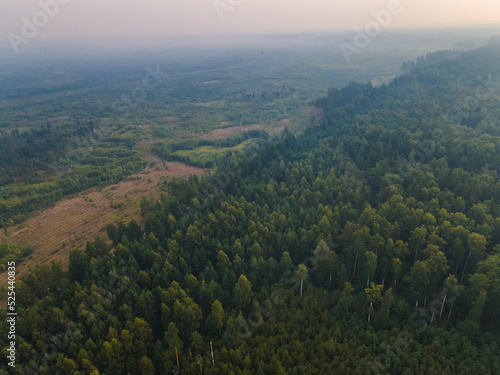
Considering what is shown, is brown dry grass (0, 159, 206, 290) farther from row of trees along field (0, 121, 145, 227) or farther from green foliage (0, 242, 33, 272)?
row of trees along field (0, 121, 145, 227)

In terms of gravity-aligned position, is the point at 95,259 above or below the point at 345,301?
above

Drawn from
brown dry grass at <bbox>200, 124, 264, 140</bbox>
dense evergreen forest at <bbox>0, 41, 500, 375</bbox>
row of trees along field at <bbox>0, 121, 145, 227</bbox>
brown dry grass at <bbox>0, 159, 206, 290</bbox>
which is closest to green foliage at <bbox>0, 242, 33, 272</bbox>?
brown dry grass at <bbox>0, 159, 206, 290</bbox>

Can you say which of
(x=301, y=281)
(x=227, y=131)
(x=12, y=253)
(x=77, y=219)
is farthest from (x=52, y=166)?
(x=301, y=281)

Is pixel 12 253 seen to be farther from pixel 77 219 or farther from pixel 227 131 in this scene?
pixel 227 131

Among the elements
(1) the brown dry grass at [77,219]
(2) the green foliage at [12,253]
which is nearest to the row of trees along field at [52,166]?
(1) the brown dry grass at [77,219]

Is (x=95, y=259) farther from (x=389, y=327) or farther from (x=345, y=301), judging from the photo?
(x=389, y=327)

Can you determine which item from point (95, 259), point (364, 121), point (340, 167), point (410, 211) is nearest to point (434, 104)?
point (364, 121)
